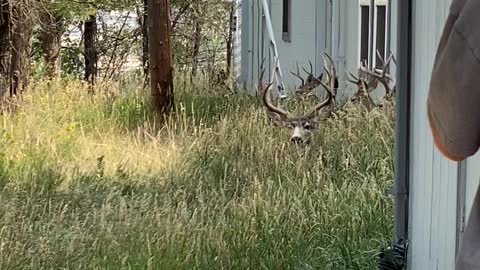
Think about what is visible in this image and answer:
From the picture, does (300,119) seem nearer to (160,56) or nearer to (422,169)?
(160,56)

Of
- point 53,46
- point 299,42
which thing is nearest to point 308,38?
point 299,42

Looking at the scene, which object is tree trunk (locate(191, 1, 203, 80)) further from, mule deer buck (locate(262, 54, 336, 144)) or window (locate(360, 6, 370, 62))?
mule deer buck (locate(262, 54, 336, 144))

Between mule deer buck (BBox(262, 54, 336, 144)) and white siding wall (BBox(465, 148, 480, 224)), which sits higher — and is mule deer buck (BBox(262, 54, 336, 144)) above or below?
below

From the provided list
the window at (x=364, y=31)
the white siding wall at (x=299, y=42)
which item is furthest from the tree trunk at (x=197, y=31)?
the window at (x=364, y=31)

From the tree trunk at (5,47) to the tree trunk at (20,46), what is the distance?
8 cm

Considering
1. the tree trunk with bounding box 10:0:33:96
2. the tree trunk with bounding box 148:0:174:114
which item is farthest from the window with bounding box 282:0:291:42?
the tree trunk with bounding box 10:0:33:96

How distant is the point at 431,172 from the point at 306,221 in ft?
5.84

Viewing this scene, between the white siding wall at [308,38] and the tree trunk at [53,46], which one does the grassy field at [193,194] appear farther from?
the tree trunk at [53,46]

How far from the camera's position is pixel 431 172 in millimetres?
3799

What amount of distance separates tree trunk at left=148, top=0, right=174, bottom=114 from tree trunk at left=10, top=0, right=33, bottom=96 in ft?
4.89

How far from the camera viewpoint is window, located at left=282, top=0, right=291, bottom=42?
14814 millimetres

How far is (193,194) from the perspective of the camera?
6715mm

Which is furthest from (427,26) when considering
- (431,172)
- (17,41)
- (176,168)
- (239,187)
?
(17,41)

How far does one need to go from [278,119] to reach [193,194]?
2058 millimetres
